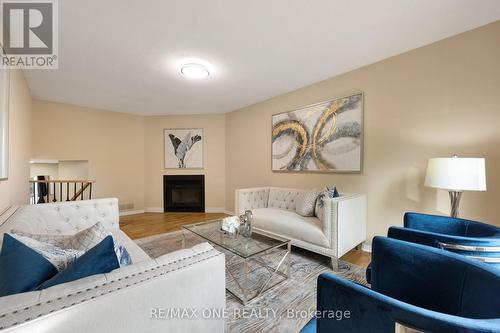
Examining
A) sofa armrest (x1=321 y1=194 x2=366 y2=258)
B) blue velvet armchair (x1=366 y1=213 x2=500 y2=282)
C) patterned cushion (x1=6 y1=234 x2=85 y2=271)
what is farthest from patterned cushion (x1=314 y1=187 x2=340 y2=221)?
patterned cushion (x1=6 y1=234 x2=85 y2=271)

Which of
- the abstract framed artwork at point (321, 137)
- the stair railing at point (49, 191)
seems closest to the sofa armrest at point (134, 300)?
the abstract framed artwork at point (321, 137)

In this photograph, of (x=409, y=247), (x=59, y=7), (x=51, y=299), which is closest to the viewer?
(x=51, y=299)

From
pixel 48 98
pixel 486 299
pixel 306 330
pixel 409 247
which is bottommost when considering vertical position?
pixel 306 330

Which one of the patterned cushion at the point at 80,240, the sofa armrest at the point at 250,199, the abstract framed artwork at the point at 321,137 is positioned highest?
the abstract framed artwork at the point at 321,137

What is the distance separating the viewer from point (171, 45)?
90.6 inches

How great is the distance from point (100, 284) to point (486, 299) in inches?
54.6

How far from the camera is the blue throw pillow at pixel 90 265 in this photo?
70cm

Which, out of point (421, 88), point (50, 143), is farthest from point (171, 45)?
point (50, 143)

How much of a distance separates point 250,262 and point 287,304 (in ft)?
2.58

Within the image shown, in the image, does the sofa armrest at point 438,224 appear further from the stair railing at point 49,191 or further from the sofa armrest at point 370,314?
the stair railing at point 49,191

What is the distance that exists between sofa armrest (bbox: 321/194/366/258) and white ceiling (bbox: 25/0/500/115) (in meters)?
1.77

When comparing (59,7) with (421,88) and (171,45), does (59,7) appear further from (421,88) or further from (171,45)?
(421,88)

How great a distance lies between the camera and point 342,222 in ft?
7.63

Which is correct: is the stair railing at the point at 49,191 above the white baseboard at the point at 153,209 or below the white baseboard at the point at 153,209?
above
